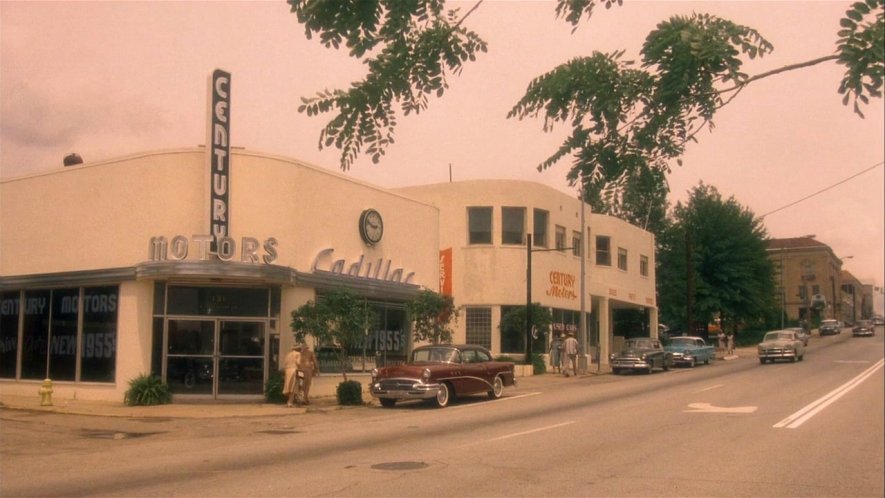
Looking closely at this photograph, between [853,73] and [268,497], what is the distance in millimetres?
7470

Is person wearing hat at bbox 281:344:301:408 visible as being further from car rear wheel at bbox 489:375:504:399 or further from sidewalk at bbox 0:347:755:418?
car rear wheel at bbox 489:375:504:399

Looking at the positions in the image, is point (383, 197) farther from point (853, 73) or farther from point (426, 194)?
point (853, 73)

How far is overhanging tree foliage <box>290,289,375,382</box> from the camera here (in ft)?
76.2

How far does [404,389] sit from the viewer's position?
22156 mm

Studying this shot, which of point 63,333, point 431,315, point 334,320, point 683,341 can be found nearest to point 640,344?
point 683,341

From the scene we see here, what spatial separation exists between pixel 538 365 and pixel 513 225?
6.83 m

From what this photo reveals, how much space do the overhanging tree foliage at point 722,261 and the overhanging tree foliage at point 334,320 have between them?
36239 mm

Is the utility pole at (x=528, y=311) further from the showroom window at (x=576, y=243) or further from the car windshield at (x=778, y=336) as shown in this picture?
the car windshield at (x=778, y=336)

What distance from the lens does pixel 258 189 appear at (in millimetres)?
24469

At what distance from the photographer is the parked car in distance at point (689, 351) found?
43.6 m

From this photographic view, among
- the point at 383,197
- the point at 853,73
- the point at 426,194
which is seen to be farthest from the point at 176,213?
the point at 853,73

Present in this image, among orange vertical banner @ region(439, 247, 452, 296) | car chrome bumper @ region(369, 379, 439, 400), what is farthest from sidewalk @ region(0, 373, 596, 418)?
orange vertical banner @ region(439, 247, 452, 296)

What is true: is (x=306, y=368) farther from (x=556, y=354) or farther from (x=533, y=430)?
Answer: (x=556, y=354)

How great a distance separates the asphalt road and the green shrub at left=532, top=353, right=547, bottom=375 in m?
13.6
